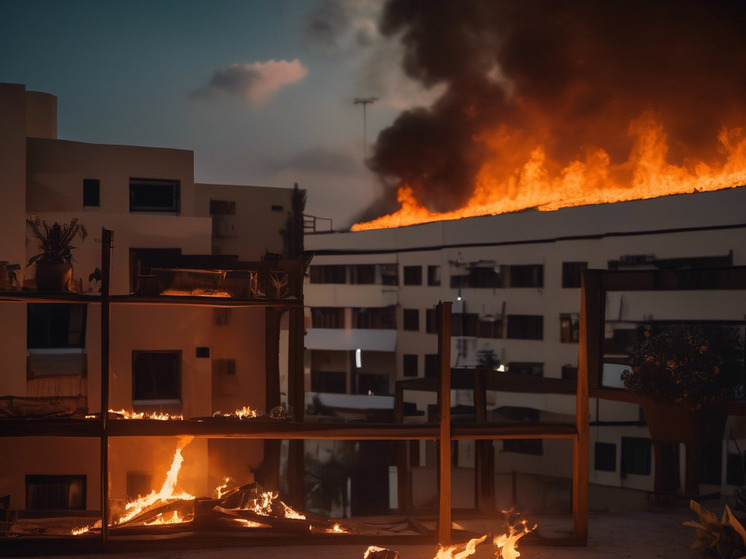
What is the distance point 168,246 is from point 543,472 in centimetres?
1752

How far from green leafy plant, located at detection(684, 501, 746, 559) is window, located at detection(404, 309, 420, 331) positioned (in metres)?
31.9

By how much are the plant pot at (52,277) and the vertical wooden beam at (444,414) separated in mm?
5035

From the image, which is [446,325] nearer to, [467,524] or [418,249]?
[467,524]

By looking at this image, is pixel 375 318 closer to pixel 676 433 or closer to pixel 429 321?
pixel 429 321

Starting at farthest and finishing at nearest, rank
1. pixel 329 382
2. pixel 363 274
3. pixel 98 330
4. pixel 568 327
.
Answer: pixel 329 382 < pixel 363 274 < pixel 568 327 < pixel 98 330

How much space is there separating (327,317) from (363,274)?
11.4 feet

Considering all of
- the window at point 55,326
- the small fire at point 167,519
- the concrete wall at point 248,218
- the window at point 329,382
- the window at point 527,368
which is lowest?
the window at point 329,382

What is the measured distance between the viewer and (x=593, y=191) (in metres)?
40.5

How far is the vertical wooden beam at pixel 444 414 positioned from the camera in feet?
32.1

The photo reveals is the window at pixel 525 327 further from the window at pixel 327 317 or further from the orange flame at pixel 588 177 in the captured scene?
the window at pixel 327 317

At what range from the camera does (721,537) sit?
9.78 metres

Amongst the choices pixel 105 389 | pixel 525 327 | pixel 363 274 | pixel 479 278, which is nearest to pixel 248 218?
pixel 479 278

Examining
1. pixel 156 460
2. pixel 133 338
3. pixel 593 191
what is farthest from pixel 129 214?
pixel 593 191

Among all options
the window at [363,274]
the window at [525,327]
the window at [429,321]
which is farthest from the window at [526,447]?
the window at [363,274]
